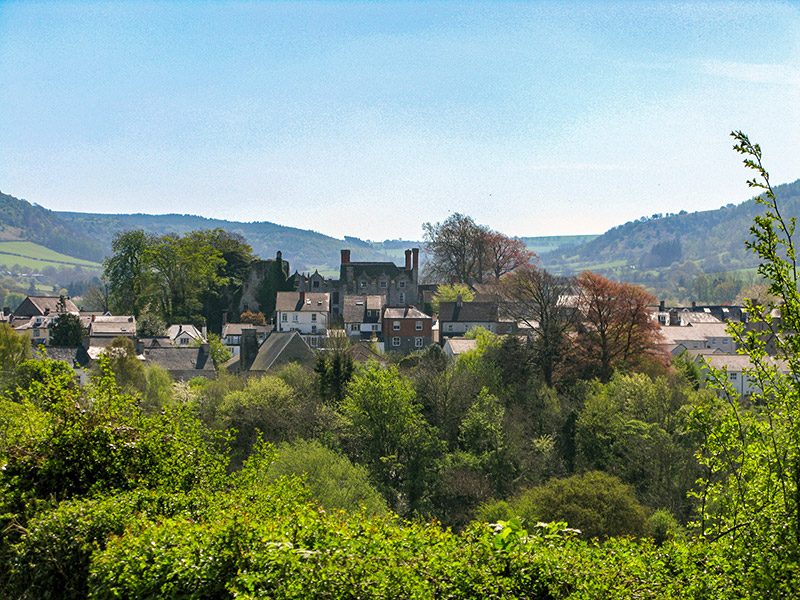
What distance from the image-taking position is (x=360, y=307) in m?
69.8

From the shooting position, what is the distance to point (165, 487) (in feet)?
29.3

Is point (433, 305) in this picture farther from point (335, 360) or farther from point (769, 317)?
point (769, 317)

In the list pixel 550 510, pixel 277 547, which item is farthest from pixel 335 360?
pixel 277 547

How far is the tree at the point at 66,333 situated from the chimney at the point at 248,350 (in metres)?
14.7

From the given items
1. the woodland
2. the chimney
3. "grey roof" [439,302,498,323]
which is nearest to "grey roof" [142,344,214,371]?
the chimney

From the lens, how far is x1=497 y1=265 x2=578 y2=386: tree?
40188 millimetres

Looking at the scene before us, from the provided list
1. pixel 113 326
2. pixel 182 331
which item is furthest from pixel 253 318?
pixel 113 326

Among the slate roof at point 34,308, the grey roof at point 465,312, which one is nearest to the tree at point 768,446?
the grey roof at point 465,312

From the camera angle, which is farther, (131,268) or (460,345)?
(131,268)

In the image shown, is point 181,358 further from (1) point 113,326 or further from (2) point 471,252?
(2) point 471,252

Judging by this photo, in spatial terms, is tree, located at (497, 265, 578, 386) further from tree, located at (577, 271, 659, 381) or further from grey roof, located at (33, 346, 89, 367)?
grey roof, located at (33, 346, 89, 367)

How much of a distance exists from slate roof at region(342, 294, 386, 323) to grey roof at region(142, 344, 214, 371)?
13.8 meters

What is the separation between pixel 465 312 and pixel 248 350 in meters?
21.4

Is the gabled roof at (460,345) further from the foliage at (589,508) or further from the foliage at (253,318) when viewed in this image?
the foliage at (253,318)
